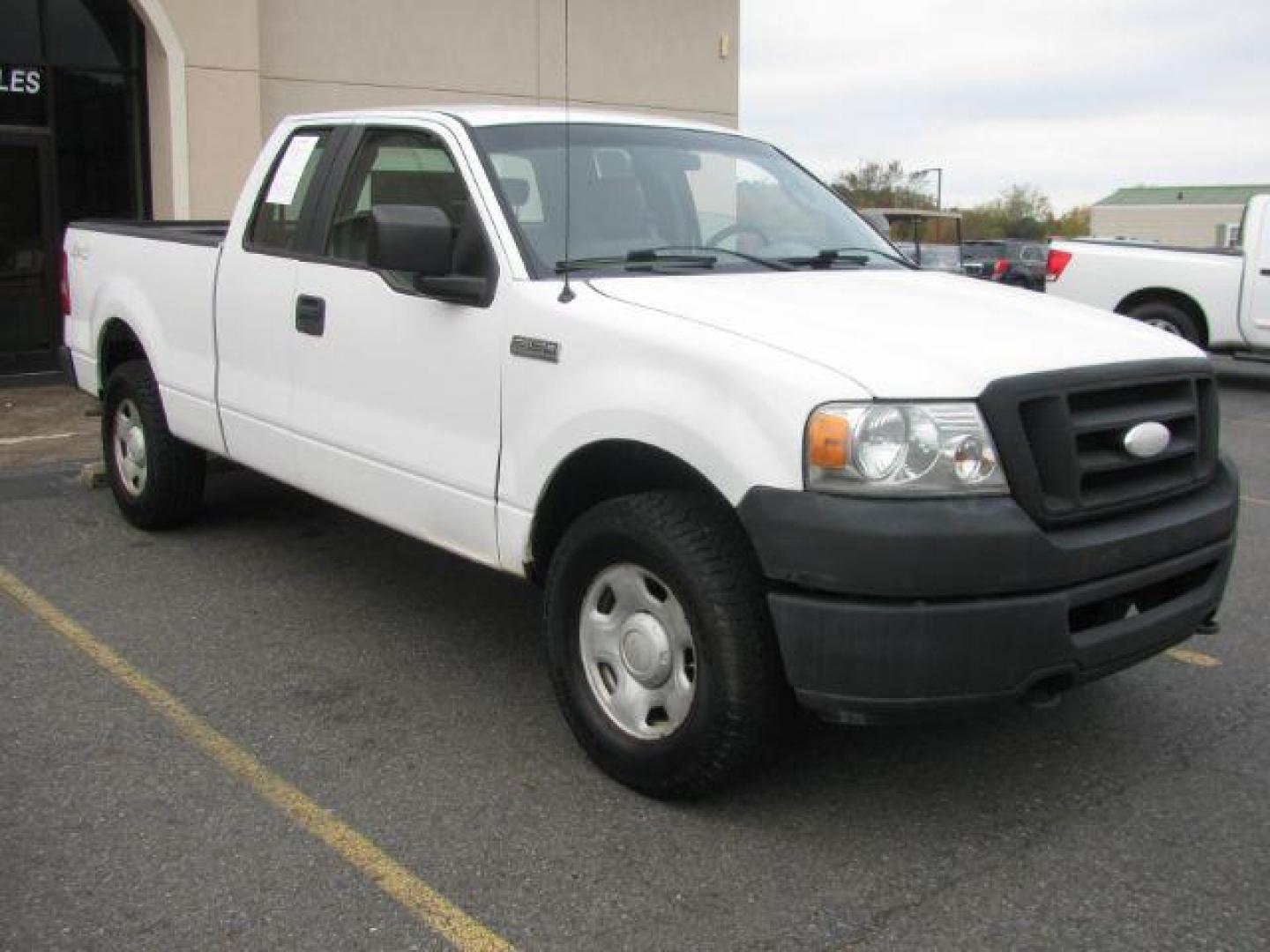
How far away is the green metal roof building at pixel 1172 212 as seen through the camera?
66188 mm

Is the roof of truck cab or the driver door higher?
the roof of truck cab

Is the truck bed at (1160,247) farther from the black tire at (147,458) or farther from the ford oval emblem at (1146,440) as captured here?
the ford oval emblem at (1146,440)

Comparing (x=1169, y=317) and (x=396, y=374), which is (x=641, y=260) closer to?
(x=396, y=374)

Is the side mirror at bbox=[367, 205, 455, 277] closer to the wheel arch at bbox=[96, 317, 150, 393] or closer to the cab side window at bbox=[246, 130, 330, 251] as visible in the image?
the cab side window at bbox=[246, 130, 330, 251]

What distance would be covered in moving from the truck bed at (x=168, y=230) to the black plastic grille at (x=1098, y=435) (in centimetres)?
375

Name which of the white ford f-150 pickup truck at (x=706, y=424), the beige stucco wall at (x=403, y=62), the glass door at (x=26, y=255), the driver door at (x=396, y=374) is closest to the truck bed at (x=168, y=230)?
the white ford f-150 pickup truck at (x=706, y=424)

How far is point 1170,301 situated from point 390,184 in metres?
11.0

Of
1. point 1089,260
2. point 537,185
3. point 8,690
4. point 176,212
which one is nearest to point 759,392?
point 537,185

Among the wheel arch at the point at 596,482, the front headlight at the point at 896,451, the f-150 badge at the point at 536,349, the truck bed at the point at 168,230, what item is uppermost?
the truck bed at the point at 168,230

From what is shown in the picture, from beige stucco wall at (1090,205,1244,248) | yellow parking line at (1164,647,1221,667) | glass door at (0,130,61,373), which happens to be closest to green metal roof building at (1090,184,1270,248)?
beige stucco wall at (1090,205,1244,248)

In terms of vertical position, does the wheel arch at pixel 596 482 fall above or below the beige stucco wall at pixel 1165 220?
below

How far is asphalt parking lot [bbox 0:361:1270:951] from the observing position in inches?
120

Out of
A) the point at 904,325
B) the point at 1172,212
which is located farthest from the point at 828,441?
the point at 1172,212

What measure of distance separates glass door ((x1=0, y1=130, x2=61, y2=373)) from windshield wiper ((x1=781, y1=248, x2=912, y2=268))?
10035 mm
